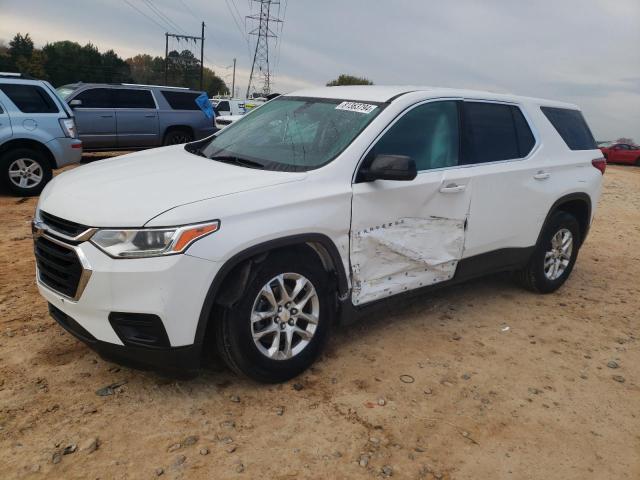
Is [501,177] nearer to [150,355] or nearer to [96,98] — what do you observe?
[150,355]

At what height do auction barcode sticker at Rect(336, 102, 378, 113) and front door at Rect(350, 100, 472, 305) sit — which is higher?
auction barcode sticker at Rect(336, 102, 378, 113)

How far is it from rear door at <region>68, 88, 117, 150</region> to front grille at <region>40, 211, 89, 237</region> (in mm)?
9490

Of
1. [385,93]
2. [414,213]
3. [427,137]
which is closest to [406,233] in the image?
[414,213]

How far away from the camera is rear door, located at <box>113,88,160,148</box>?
12.0 meters

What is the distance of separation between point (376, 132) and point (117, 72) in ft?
228

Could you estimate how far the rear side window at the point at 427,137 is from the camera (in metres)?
3.56

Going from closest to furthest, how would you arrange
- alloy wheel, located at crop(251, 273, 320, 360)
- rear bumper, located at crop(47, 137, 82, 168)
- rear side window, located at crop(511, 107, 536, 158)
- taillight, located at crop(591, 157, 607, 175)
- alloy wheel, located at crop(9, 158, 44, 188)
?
alloy wheel, located at crop(251, 273, 320, 360) < rear side window, located at crop(511, 107, 536, 158) < taillight, located at crop(591, 157, 607, 175) < alloy wheel, located at crop(9, 158, 44, 188) < rear bumper, located at crop(47, 137, 82, 168)

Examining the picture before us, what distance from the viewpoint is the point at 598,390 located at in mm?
3467

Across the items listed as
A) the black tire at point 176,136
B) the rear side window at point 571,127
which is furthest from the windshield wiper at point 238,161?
the black tire at point 176,136

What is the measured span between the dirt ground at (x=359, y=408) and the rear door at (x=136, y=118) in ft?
27.4

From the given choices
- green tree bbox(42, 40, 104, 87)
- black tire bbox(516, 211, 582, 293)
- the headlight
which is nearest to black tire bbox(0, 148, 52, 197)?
the headlight

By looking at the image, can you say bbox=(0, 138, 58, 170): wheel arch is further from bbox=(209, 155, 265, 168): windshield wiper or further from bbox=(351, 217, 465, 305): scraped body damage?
bbox=(351, 217, 465, 305): scraped body damage

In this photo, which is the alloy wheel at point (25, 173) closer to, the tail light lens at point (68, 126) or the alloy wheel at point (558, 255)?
the tail light lens at point (68, 126)

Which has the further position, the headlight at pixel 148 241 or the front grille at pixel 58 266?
the front grille at pixel 58 266
